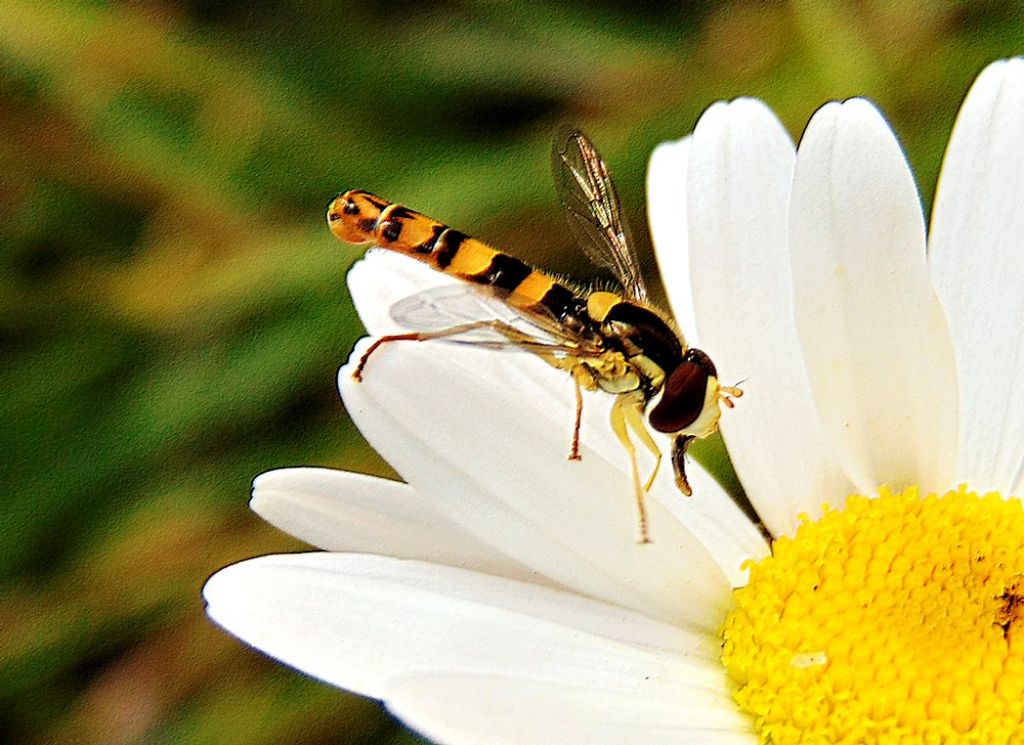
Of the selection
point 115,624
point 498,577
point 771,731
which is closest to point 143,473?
point 115,624

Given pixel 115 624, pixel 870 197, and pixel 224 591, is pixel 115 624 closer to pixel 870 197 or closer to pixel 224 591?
pixel 224 591

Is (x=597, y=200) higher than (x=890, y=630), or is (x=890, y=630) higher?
(x=597, y=200)

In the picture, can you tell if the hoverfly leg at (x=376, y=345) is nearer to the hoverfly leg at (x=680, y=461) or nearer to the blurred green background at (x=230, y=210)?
the hoverfly leg at (x=680, y=461)

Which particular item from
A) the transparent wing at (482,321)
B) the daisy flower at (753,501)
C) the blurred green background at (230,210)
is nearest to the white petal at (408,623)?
the daisy flower at (753,501)

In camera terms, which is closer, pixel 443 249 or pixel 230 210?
pixel 443 249

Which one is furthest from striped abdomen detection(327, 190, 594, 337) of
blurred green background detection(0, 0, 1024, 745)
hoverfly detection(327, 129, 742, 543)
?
blurred green background detection(0, 0, 1024, 745)

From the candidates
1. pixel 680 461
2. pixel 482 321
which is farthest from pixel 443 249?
pixel 680 461

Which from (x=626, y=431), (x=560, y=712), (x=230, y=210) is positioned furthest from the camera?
(x=230, y=210)

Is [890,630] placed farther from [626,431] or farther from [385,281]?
[385,281]
